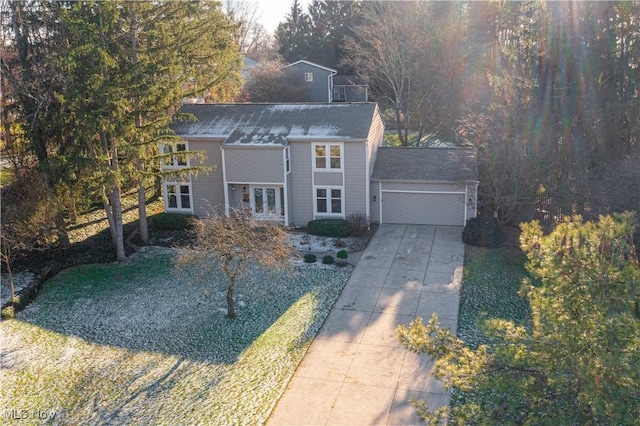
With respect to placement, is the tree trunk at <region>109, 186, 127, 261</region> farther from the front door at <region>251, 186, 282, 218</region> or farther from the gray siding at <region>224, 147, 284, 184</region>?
the front door at <region>251, 186, 282, 218</region>

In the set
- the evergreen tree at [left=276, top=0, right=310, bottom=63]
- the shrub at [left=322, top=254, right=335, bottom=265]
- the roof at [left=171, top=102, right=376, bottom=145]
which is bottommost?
the shrub at [left=322, top=254, right=335, bottom=265]

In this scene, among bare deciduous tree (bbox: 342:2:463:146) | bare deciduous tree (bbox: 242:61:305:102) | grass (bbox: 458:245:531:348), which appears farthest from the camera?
bare deciduous tree (bbox: 242:61:305:102)

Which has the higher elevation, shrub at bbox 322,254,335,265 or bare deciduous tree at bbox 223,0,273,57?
bare deciduous tree at bbox 223,0,273,57

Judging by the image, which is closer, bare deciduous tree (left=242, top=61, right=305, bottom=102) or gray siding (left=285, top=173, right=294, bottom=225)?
gray siding (left=285, top=173, right=294, bottom=225)

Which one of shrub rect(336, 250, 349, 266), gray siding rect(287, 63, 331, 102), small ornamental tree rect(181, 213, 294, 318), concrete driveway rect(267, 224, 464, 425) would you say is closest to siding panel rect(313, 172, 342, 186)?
concrete driveway rect(267, 224, 464, 425)

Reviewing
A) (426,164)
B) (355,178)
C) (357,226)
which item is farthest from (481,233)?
(355,178)

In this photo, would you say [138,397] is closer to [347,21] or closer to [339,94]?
[339,94]
